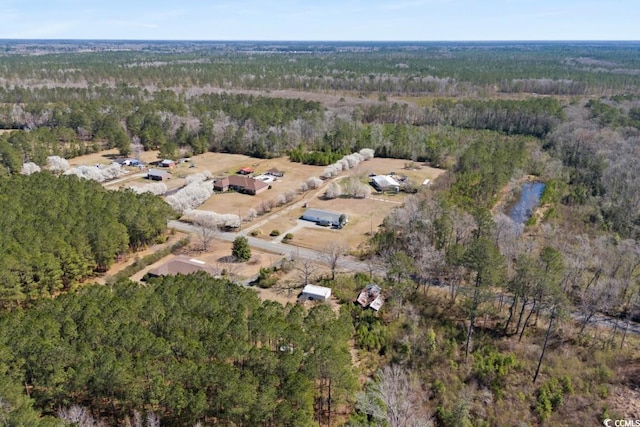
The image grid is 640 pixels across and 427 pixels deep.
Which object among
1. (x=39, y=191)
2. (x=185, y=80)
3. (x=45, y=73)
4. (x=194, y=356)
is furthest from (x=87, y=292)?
(x=45, y=73)

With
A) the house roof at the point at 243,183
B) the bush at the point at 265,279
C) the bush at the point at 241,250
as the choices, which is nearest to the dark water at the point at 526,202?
the bush at the point at 265,279

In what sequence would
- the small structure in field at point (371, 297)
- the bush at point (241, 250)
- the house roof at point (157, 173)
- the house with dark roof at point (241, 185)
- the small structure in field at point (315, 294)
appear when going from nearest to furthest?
the small structure in field at point (371, 297) → the small structure in field at point (315, 294) → the bush at point (241, 250) → the house with dark roof at point (241, 185) → the house roof at point (157, 173)

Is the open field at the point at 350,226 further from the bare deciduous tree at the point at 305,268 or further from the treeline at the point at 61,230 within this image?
the treeline at the point at 61,230

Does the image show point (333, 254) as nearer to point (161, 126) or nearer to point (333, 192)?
point (333, 192)

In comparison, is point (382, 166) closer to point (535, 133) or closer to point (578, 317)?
point (535, 133)

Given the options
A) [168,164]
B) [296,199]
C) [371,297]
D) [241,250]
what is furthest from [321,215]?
[168,164]

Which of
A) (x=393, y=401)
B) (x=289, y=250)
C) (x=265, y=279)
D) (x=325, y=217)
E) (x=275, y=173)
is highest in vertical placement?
(x=393, y=401)
